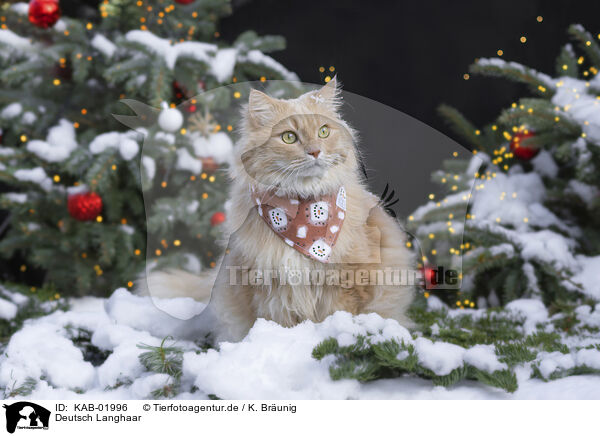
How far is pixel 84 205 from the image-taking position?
6.48 feet

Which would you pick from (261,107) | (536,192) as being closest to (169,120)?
(261,107)

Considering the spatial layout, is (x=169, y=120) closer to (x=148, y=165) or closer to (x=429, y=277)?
(x=148, y=165)

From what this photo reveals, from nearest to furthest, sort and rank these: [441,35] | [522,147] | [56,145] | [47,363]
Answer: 1. [47,363]
2. [522,147]
3. [56,145]
4. [441,35]

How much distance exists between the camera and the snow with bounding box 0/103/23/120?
2.09m

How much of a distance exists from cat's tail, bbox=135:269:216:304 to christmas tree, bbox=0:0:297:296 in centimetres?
52

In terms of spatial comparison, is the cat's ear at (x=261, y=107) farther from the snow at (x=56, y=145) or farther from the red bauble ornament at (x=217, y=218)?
the snow at (x=56, y=145)

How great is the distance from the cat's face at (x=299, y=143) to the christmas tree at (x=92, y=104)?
2.07ft

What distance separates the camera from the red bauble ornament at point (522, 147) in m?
1.90

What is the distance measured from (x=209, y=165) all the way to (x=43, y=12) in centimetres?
113

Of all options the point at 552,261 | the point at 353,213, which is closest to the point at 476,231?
the point at 552,261

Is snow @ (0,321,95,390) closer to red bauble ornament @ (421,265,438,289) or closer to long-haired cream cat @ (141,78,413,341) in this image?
long-haired cream cat @ (141,78,413,341)

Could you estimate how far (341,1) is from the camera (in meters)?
2.27
